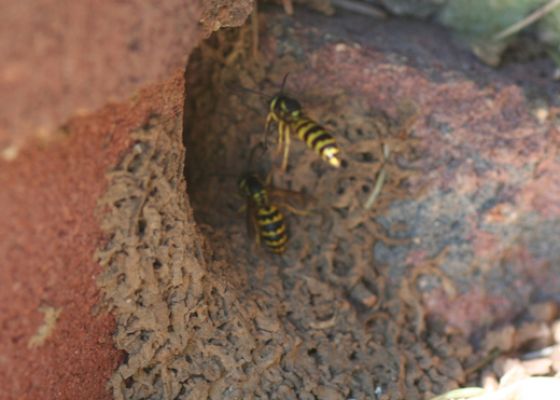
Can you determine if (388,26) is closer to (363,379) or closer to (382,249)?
(382,249)

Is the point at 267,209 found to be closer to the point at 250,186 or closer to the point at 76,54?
the point at 250,186

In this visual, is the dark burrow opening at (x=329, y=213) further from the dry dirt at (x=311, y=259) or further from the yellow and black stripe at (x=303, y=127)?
the yellow and black stripe at (x=303, y=127)

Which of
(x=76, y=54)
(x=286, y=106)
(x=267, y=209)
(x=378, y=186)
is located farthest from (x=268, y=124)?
(x=76, y=54)

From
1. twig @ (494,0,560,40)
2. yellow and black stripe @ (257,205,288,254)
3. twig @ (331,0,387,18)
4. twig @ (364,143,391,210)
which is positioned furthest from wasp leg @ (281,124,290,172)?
twig @ (494,0,560,40)

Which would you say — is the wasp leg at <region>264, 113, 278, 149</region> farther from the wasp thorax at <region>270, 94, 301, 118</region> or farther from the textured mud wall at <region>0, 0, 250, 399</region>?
the textured mud wall at <region>0, 0, 250, 399</region>

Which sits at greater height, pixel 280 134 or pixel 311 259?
pixel 280 134

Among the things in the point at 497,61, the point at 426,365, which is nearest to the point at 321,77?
the point at 497,61
